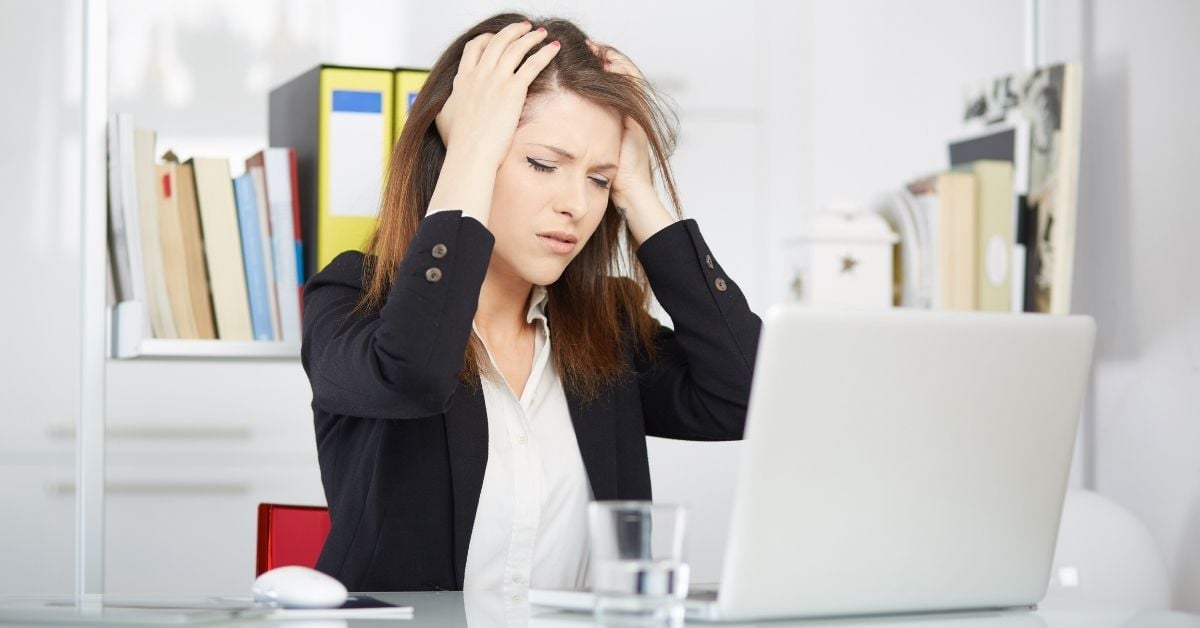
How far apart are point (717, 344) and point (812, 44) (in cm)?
209

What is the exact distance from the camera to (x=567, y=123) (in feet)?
4.78

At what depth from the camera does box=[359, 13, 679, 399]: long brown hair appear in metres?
1.49

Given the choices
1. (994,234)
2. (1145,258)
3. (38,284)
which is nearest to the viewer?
(1145,258)

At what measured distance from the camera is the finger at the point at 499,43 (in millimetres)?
1434

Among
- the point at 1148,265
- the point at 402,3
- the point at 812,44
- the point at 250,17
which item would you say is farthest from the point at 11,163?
the point at 1148,265

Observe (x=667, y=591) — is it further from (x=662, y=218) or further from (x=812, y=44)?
(x=812, y=44)

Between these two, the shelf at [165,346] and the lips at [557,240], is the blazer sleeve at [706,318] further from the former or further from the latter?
the shelf at [165,346]

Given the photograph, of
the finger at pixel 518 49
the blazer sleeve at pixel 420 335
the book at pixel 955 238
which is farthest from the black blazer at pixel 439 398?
the book at pixel 955 238

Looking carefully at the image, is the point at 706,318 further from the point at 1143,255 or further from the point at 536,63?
the point at 1143,255

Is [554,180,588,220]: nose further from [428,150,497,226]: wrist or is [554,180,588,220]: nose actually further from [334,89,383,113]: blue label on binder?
[334,89,383,113]: blue label on binder

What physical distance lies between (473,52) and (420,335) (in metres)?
0.38

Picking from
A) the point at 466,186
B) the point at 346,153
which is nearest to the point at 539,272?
the point at 466,186

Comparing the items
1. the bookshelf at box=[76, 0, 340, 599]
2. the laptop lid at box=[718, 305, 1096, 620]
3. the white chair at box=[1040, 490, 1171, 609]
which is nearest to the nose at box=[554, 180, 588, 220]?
the laptop lid at box=[718, 305, 1096, 620]

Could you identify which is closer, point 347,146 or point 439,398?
point 439,398
